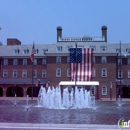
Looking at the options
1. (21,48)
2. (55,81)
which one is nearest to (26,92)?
(55,81)

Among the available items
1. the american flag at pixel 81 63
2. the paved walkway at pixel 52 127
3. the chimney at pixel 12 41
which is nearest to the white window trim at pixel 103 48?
the american flag at pixel 81 63

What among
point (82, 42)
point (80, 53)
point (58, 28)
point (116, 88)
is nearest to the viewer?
point (80, 53)

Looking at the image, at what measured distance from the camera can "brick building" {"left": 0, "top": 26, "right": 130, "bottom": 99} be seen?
2110 inches

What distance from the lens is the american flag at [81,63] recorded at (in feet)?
128

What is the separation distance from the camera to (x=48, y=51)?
5575cm

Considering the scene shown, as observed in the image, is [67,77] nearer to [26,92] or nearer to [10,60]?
[26,92]

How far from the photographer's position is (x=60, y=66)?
55.1m

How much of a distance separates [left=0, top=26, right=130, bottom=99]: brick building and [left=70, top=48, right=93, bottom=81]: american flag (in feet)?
24.9

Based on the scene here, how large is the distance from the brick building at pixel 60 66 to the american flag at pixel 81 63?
24.9ft

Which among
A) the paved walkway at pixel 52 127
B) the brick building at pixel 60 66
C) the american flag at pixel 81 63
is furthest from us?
the brick building at pixel 60 66

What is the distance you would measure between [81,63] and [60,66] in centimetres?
1395

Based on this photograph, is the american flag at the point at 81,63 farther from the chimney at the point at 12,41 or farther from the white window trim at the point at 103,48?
the chimney at the point at 12,41

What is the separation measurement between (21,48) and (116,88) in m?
21.2

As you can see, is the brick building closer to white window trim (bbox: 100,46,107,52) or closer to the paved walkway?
white window trim (bbox: 100,46,107,52)
